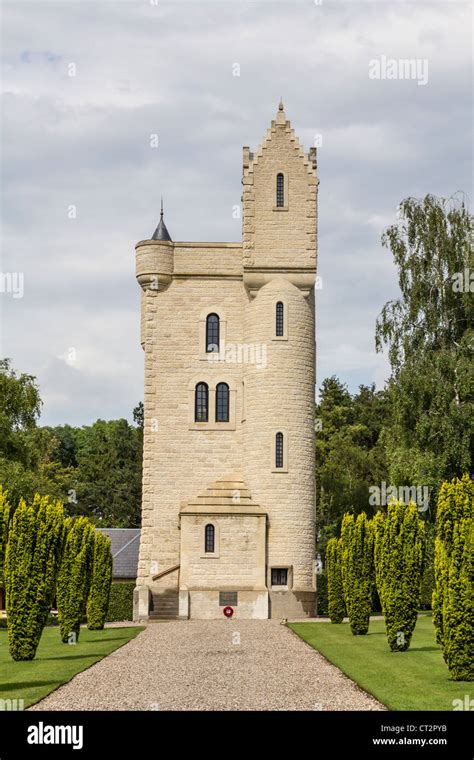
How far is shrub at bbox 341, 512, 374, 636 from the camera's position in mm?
27922

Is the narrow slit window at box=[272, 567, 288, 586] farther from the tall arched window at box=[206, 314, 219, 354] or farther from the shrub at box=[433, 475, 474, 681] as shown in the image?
the shrub at box=[433, 475, 474, 681]

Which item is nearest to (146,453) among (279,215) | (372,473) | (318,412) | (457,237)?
(279,215)

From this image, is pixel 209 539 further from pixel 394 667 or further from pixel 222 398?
pixel 394 667

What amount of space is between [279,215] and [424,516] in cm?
1373

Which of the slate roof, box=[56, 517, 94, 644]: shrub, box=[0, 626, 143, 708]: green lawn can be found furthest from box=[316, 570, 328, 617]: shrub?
box=[56, 517, 94, 644]: shrub

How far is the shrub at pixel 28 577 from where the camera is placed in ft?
71.6

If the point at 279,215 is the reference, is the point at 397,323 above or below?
below

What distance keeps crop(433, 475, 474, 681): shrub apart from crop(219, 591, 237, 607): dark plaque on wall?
22.6 meters

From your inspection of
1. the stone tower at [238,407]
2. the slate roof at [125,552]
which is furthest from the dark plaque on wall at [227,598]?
the slate roof at [125,552]

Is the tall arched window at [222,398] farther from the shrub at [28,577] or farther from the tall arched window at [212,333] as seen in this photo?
the shrub at [28,577]

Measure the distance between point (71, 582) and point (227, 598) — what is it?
46.7ft

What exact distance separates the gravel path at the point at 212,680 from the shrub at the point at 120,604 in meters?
16.6
